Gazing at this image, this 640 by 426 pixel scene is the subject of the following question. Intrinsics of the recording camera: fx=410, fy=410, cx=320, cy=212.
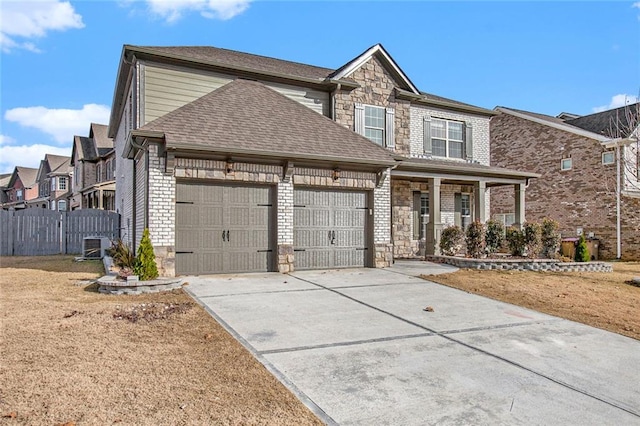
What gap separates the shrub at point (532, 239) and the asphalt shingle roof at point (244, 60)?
28.8ft

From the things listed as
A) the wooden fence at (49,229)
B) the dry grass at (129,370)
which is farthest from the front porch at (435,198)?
the wooden fence at (49,229)

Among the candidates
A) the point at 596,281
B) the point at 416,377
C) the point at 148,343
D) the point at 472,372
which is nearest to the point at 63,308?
the point at 148,343

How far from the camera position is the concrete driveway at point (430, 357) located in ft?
11.7

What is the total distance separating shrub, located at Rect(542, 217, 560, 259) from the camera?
13.9 metres

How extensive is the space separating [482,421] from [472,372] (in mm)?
1143

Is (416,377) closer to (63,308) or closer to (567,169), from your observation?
(63,308)

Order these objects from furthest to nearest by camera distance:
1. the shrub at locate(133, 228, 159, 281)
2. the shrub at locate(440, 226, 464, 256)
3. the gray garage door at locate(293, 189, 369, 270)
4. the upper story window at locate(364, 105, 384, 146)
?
1. the upper story window at locate(364, 105, 384, 146)
2. the shrub at locate(440, 226, 464, 256)
3. the gray garage door at locate(293, 189, 369, 270)
4. the shrub at locate(133, 228, 159, 281)

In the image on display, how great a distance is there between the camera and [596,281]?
11.5 m

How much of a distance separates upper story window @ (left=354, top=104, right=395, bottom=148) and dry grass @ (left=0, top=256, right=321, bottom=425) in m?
10.2

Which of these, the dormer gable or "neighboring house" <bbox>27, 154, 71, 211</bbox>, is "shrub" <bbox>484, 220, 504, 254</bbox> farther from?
"neighboring house" <bbox>27, 154, 71, 211</bbox>

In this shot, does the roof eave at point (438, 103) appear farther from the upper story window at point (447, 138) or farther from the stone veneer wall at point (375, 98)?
the upper story window at point (447, 138)

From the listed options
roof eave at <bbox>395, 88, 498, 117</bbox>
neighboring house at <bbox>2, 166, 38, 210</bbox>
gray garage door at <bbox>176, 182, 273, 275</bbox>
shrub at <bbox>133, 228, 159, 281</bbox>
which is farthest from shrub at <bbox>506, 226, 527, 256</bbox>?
neighboring house at <bbox>2, 166, 38, 210</bbox>

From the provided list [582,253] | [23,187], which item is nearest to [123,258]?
[582,253]

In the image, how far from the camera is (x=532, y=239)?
44.5 feet
